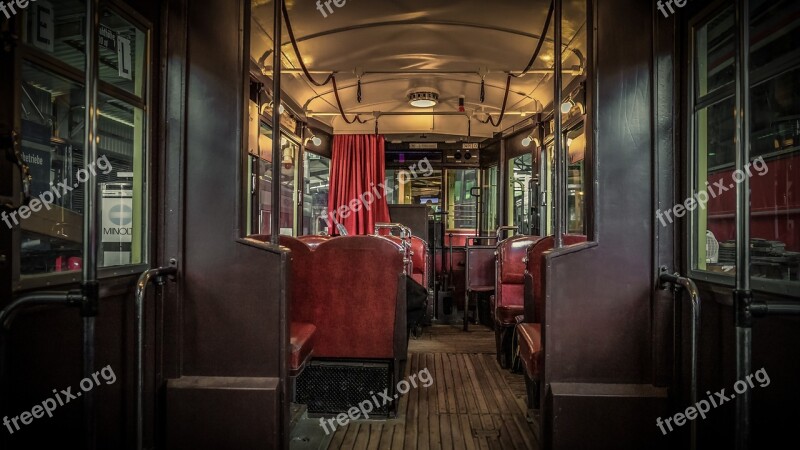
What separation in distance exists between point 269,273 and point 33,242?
2.92 feet

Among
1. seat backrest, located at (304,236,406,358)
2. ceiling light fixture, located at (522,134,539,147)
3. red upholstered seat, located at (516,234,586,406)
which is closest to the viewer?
red upholstered seat, located at (516,234,586,406)

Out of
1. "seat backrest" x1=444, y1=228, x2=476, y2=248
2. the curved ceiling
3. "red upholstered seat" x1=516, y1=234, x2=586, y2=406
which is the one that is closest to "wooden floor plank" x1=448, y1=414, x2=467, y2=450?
"red upholstered seat" x1=516, y1=234, x2=586, y2=406

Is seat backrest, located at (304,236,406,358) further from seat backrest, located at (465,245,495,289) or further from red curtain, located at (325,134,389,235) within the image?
red curtain, located at (325,134,389,235)

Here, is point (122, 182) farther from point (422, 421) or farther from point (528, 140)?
point (528, 140)

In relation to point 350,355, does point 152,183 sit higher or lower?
higher

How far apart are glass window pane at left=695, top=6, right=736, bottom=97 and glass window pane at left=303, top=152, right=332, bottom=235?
478 cm

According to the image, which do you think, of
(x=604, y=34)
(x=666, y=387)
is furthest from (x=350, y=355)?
(x=604, y=34)

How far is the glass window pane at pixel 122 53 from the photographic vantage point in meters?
2.06

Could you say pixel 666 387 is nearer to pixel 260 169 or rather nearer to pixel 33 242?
pixel 33 242

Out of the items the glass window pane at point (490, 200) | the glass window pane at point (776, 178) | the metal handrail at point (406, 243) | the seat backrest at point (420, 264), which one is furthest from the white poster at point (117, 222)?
the glass window pane at point (490, 200)

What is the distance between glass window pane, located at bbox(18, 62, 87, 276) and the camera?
5.38 ft

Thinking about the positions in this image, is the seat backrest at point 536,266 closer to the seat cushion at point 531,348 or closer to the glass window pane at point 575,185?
the seat cushion at point 531,348

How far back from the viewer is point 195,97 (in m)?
2.13

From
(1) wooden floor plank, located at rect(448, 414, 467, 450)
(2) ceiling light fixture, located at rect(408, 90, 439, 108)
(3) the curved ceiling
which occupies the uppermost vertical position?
(3) the curved ceiling
